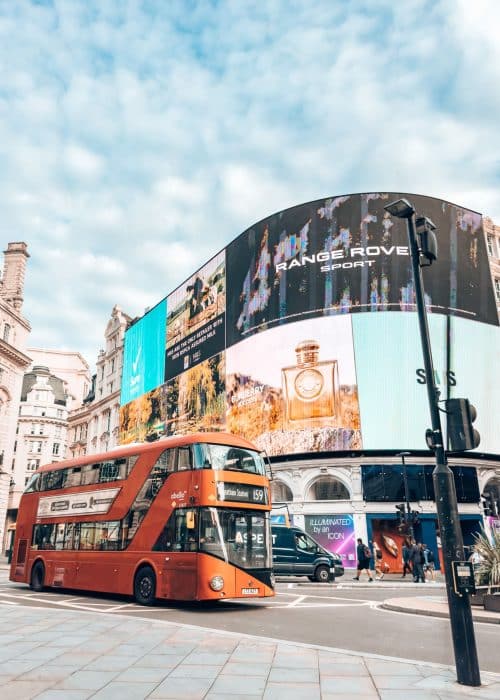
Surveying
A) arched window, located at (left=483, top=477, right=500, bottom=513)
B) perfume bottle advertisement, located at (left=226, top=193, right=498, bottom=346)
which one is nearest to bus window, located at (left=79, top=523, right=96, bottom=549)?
perfume bottle advertisement, located at (left=226, top=193, right=498, bottom=346)

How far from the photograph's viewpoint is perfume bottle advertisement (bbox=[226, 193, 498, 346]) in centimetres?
3978

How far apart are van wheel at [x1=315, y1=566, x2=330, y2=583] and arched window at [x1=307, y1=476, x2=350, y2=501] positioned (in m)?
14.2

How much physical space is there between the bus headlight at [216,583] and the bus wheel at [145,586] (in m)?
2.05

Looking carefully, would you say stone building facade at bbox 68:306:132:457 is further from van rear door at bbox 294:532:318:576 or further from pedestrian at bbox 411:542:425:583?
pedestrian at bbox 411:542:425:583

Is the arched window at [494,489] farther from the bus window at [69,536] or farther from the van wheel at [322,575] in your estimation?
the bus window at [69,536]

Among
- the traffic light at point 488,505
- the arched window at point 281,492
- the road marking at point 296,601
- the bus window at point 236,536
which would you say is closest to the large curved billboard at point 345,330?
the arched window at point 281,492

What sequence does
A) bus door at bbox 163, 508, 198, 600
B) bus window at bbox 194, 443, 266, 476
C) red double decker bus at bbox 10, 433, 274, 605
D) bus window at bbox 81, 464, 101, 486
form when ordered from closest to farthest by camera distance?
1. bus door at bbox 163, 508, 198, 600
2. red double decker bus at bbox 10, 433, 274, 605
3. bus window at bbox 194, 443, 266, 476
4. bus window at bbox 81, 464, 101, 486

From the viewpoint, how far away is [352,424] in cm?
3747

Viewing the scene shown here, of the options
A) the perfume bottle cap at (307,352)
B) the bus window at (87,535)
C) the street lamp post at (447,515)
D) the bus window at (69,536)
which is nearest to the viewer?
the street lamp post at (447,515)

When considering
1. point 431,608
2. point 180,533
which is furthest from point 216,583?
point 431,608

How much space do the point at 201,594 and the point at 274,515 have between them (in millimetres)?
27304

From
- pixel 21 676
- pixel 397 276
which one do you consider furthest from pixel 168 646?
pixel 397 276

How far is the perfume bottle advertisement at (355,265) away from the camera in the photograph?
131 ft

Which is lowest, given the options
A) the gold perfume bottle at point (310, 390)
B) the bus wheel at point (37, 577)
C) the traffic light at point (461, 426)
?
the bus wheel at point (37, 577)
